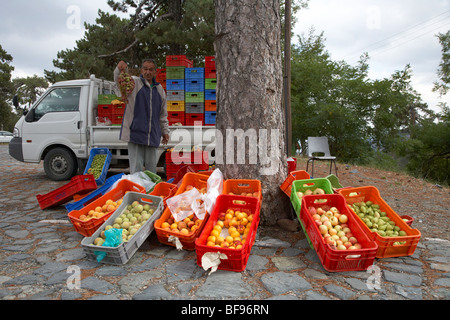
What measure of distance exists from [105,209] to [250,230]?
1975 mm

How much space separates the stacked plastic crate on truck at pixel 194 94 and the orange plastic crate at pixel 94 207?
4.22 m

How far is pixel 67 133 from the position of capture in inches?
299

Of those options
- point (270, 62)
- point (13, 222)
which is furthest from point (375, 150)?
point (13, 222)

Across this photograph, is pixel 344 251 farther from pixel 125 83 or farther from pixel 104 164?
pixel 104 164

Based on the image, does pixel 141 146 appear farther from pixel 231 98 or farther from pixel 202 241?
pixel 202 241

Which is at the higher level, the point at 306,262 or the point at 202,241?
the point at 202,241

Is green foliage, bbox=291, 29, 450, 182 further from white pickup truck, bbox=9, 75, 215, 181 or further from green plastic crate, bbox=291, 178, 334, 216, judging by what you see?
green plastic crate, bbox=291, 178, 334, 216

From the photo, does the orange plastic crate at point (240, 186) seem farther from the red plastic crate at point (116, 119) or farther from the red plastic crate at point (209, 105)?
the red plastic crate at point (116, 119)

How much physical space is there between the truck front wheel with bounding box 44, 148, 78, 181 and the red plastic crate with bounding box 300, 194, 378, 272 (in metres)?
6.53

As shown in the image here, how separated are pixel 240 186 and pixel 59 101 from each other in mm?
6190

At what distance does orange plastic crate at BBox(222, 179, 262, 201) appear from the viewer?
391 centimetres

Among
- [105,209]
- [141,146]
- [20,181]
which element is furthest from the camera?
[20,181]
